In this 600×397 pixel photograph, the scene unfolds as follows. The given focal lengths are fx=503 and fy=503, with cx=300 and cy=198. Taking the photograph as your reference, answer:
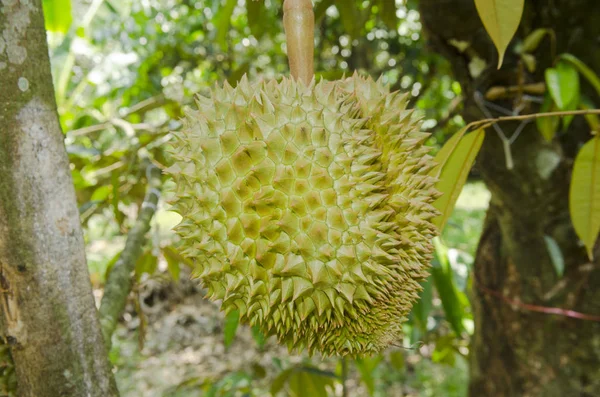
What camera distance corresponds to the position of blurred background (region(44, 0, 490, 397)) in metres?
1.84

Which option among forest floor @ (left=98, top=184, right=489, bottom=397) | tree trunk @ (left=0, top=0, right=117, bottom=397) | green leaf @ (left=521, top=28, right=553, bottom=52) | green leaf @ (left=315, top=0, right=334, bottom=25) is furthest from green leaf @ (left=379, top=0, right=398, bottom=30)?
forest floor @ (left=98, top=184, right=489, bottom=397)

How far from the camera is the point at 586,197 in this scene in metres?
1.07

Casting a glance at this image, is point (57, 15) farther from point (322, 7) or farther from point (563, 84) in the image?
point (563, 84)

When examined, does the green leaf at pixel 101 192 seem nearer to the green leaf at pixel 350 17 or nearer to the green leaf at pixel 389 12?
the green leaf at pixel 350 17

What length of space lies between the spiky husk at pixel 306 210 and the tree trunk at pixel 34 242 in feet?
0.63

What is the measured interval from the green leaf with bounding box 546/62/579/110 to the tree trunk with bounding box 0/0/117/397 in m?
1.21

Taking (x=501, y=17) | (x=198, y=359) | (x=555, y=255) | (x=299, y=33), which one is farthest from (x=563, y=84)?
(x=198, y=359)

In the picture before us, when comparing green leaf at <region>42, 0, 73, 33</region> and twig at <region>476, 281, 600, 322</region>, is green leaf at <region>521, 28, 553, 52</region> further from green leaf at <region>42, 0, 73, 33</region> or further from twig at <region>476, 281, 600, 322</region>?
green leaf at <region>42, 0, 73, 33</region>

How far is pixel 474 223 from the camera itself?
645cm

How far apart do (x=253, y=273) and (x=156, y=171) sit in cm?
98

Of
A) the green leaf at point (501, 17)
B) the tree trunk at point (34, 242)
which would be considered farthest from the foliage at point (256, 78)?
the tree trunk at point (34, 242)

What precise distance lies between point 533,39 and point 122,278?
1.35 m

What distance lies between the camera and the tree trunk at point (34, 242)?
0.73 m

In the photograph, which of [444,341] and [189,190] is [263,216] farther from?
[444,341]
